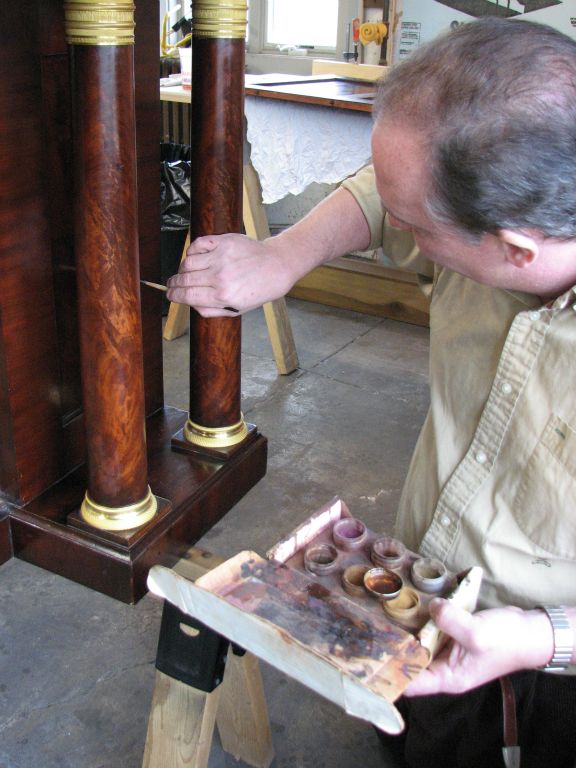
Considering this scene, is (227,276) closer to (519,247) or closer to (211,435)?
(519,247)

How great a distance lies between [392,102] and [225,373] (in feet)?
2.62

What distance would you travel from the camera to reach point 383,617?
77 cm

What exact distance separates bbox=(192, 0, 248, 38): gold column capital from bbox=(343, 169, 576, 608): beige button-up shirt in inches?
14.7

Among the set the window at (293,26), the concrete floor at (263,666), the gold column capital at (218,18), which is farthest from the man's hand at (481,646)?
the window at (293,26)

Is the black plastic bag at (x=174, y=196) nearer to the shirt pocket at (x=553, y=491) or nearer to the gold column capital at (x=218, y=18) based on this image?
the gold column capital at (x=218, y=18)

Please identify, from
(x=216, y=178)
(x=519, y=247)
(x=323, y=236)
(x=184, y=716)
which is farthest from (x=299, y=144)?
(x=184, y=716)

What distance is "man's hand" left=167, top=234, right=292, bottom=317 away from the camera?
1.02 metres

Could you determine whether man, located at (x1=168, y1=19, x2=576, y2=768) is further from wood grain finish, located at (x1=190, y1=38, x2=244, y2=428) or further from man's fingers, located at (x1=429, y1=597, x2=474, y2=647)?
wood grain finish, located at (x1=190, y1=38, x2=244, y2=428)

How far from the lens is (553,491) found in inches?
35.3

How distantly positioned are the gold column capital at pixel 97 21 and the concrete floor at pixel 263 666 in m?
1.05

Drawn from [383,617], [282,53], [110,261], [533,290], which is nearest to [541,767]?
[383,617]

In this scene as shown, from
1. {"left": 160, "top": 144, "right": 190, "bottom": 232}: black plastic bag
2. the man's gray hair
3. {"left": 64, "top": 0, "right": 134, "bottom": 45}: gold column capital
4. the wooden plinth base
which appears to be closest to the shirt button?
the man's gray hair

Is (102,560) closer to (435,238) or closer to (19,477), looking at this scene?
(19,477)

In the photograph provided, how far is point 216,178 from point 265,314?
130 centimetres
